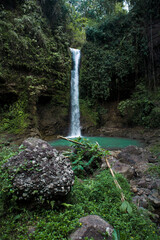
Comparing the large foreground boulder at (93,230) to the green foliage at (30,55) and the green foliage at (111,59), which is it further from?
the green foliage at (111,59)

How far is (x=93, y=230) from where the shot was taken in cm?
164

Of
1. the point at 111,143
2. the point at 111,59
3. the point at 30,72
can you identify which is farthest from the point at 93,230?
the point at 111,59

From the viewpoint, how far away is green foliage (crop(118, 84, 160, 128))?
33.3 feet

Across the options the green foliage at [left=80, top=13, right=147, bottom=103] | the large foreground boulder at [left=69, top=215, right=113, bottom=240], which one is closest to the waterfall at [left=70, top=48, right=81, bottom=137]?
the green foliage at [left=80, top=13, right=147, bottom=103]

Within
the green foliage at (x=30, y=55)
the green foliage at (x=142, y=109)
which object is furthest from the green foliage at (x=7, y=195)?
the green foliage at (x=142, y=109)

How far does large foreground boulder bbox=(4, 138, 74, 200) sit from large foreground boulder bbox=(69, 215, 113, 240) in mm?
501

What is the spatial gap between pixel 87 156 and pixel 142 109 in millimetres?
9137

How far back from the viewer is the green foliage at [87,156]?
355cm

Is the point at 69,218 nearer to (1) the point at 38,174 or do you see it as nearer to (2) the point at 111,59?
(1) the point at 38,174

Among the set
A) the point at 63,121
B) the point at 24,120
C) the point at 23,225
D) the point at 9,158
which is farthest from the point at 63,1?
the point at 23,225

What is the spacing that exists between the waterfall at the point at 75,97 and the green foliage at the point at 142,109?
418 cm

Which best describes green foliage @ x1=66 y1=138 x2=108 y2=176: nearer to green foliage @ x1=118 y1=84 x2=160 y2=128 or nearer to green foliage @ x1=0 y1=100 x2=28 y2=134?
green foliage @ x1=0 y1=100 x2=28 y2=134

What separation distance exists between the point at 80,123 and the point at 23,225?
10.8 m

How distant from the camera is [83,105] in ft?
44.2
